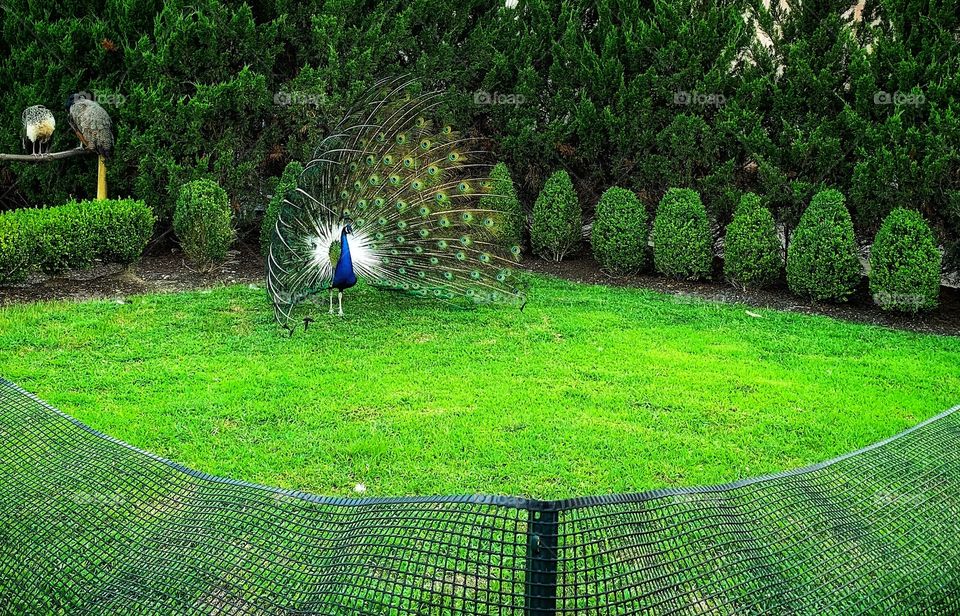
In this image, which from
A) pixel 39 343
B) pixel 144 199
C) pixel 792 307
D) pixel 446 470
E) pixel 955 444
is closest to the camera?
pixel 955 444

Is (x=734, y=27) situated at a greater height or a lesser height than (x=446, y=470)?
greater

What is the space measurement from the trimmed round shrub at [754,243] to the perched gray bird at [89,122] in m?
6.96

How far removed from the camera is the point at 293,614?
253cm

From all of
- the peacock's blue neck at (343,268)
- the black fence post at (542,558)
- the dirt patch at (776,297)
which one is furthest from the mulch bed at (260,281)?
the black fence post at (542,558)

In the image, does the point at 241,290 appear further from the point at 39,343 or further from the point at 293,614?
the point at 293,614

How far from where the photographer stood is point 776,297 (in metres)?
9.09

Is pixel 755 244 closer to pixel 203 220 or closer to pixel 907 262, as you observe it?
pixel 907 262

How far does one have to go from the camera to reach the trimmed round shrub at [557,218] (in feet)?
33.8

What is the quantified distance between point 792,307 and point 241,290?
18.7 ft

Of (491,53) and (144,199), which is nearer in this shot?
(144,199)

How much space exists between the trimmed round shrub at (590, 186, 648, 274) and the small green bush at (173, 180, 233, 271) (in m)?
4.27

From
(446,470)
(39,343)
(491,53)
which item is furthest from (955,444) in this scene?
(491,53)

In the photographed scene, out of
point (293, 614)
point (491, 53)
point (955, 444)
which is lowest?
point (293, 614)

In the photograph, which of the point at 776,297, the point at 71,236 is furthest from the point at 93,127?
the point at 776,297
